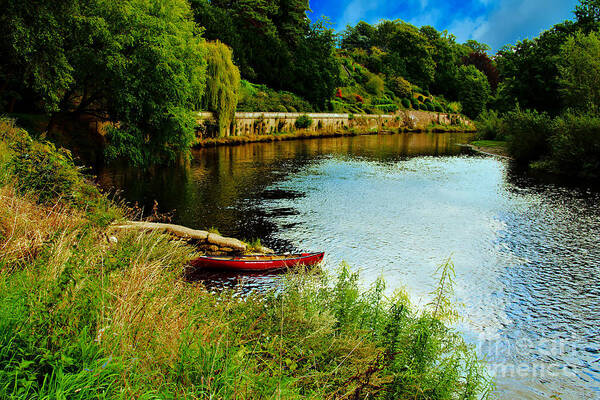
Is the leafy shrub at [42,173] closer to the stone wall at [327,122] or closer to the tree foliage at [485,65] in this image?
the stone wall at [327,122]

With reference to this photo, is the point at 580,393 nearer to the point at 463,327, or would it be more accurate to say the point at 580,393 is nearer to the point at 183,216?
the point at 463,327

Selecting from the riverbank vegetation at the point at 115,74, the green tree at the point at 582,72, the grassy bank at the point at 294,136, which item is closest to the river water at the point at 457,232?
the riverbank vegetation at the point at 115,74

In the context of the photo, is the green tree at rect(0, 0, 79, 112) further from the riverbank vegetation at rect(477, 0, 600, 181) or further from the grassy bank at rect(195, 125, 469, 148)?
the riverbank vegetation at rect(477, 0, 600, 181)

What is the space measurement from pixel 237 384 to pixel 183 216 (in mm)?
11465

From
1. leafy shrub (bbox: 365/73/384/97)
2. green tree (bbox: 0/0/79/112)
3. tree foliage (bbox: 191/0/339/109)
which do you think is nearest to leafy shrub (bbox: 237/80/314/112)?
tree foliage (bbox: 191/0/339/109)

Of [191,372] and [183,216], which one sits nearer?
[191,372]

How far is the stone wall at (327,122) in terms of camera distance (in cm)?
3644

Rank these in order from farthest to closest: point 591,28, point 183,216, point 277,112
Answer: point 277,112, point 591,28, point 183,216

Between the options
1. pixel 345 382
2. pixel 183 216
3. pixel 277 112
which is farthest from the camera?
pixel 277 112

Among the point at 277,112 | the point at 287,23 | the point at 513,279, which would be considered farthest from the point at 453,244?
the point at 287,23

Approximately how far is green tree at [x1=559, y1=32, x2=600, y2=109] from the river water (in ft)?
32.6

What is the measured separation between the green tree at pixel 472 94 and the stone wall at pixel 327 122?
893 cm

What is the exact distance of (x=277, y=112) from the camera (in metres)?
43.7

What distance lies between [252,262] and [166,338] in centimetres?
620
